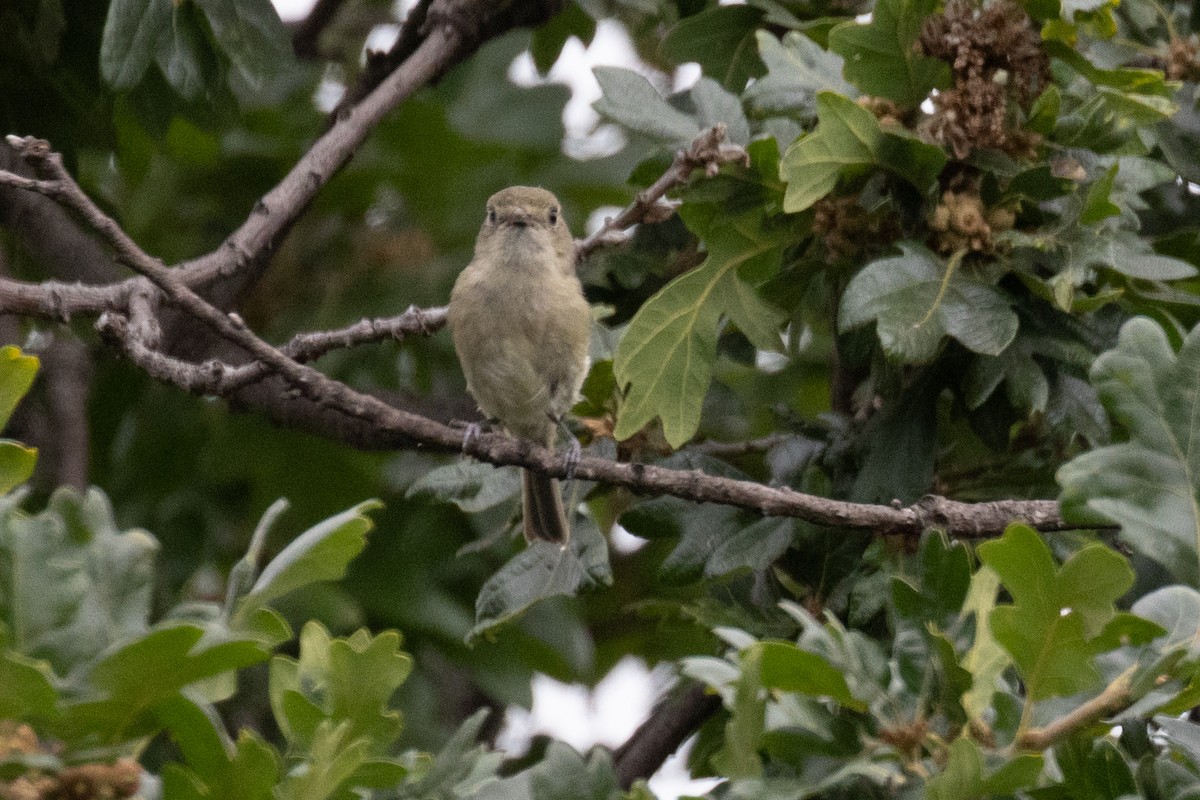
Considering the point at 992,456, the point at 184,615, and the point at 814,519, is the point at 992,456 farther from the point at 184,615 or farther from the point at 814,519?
the point at 184,615

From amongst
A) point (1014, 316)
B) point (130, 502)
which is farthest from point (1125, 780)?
point (130, 502)

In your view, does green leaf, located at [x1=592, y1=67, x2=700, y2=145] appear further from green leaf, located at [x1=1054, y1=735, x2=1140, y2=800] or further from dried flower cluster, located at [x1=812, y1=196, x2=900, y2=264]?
green leaf, located at [x1=1054, y1=735, x2=1140, y2=800]

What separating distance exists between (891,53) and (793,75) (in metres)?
0.35

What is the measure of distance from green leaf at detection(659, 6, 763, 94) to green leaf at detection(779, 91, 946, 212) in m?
1.07

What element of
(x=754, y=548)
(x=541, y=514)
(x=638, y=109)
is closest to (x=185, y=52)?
(x=638, y=109)

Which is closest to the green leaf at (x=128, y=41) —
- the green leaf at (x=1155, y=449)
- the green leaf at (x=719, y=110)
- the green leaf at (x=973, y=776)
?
the green leaf at (x=719, y=110)

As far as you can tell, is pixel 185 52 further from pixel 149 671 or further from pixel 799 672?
pixel 799 672

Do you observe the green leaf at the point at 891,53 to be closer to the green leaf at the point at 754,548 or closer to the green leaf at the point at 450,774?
the green leaf at the point at 754,548

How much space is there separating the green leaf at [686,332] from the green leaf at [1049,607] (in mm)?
1516

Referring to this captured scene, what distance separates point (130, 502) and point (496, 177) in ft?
6.12

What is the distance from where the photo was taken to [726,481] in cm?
299

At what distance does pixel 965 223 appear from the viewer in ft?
11.3

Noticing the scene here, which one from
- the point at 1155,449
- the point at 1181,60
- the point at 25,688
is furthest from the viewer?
the point at 1181,60

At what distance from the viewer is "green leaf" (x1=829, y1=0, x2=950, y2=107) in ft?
11.1
